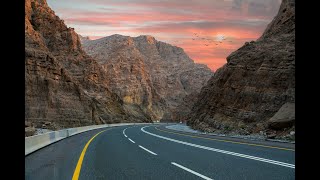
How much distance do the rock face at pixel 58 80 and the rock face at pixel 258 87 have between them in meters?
24.8

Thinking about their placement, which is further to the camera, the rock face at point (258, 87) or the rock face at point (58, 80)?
the rock face at point (58, 80)

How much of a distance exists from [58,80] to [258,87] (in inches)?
1492

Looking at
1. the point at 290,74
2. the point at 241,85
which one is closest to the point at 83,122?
the point at 241,85

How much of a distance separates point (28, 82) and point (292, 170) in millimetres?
54483

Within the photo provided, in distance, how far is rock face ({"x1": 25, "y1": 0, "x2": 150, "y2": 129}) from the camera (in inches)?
2347

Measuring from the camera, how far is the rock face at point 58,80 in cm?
5962

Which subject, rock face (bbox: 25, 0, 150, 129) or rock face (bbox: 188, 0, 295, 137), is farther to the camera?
rock face (bbox: 25, 0, 150, 129)

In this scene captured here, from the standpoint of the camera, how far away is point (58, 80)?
65625 millimetres

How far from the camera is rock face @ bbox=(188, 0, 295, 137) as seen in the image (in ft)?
119

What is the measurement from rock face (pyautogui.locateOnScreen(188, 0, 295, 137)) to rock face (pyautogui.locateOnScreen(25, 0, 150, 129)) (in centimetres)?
2482

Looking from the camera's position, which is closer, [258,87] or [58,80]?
[258,87]

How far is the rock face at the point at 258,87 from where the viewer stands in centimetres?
3619

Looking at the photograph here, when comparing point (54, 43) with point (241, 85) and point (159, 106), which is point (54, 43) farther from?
point (159, 106)
